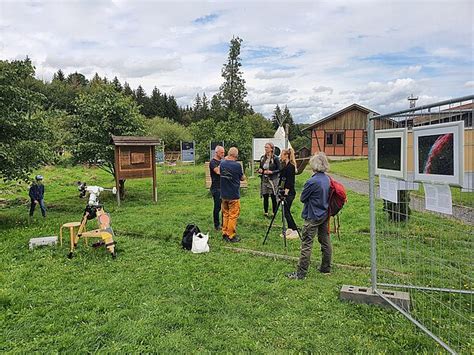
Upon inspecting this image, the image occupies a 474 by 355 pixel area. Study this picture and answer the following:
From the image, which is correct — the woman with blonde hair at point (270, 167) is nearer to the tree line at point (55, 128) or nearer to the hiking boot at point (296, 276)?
the hiking boot at point (296, 276)

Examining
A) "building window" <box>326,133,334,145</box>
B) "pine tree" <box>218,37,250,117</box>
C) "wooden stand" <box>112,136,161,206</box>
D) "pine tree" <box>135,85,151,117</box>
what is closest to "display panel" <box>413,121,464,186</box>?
"wooden stand" <box>112,136,161,206</box>

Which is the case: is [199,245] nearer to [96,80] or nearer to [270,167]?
[270,167]

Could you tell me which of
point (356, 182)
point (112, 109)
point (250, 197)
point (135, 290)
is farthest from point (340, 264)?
point (356, 182)

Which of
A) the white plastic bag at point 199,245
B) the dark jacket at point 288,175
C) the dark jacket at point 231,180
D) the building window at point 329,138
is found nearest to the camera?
the white plastic bag at point 199,245

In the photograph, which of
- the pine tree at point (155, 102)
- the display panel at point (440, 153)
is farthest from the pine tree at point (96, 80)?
the display panel at point (440, 153)

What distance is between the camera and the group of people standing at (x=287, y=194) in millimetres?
5195

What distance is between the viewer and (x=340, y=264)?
237 inches

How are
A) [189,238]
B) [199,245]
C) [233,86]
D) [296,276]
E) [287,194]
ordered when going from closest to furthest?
[296,276]
[199,245]
[189,238]
[287,194]
[233,86]

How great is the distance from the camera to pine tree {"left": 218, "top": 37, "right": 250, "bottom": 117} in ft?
171

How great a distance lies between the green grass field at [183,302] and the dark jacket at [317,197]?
972 millimetres

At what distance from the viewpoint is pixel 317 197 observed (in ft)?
17.0

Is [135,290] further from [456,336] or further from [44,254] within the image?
[456,336]

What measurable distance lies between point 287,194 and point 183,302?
381 cm

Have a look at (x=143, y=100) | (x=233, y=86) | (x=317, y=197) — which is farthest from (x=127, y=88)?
(x=317, y=197)
